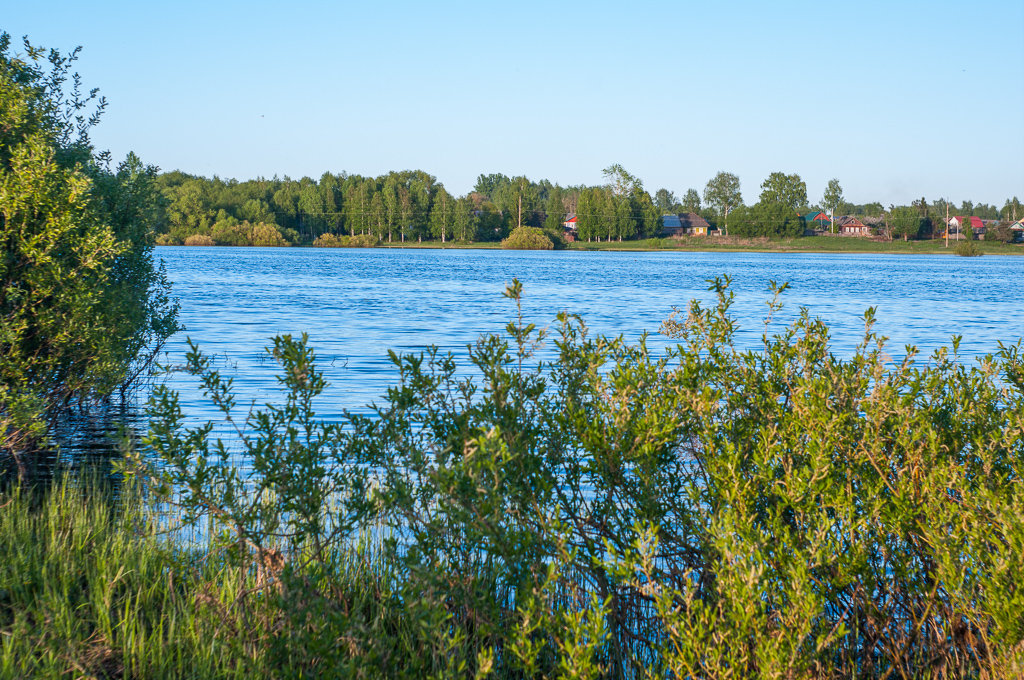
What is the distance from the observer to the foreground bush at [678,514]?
11.1 feet

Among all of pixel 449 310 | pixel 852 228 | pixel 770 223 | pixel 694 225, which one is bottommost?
pixel 449 310

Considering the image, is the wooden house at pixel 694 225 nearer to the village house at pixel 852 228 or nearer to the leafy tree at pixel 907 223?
the village house at pixel 852 228

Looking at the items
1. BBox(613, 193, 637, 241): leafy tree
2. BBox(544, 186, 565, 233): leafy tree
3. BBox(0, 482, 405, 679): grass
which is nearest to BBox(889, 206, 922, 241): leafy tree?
BBox(613, 193, 637, 241): leafy tree

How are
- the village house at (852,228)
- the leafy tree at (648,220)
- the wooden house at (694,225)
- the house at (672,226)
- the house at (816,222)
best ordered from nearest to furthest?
the village house at (852,228) < the leafy tree at (648,220) < the house at (816,222) < the wooden house at (694,225) < the house at (672,226)

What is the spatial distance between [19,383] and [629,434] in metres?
7.18

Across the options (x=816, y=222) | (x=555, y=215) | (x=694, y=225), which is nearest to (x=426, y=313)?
(x=555, y=215)

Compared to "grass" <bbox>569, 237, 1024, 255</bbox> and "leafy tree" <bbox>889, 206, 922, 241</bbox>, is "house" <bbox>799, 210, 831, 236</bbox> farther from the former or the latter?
"leafy tree" <bbox>889, 206, 922, 241</bbox>

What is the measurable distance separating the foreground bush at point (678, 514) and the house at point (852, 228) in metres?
160

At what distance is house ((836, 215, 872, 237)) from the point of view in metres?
154

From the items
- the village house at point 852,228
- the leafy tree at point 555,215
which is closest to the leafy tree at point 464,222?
the leafy tree at point 555,215

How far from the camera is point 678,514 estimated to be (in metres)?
4.16

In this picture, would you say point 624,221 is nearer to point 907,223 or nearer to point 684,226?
point 684,226

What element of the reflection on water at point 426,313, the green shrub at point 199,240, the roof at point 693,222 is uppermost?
the roof at point 693,222

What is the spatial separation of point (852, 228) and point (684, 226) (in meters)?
33.2
